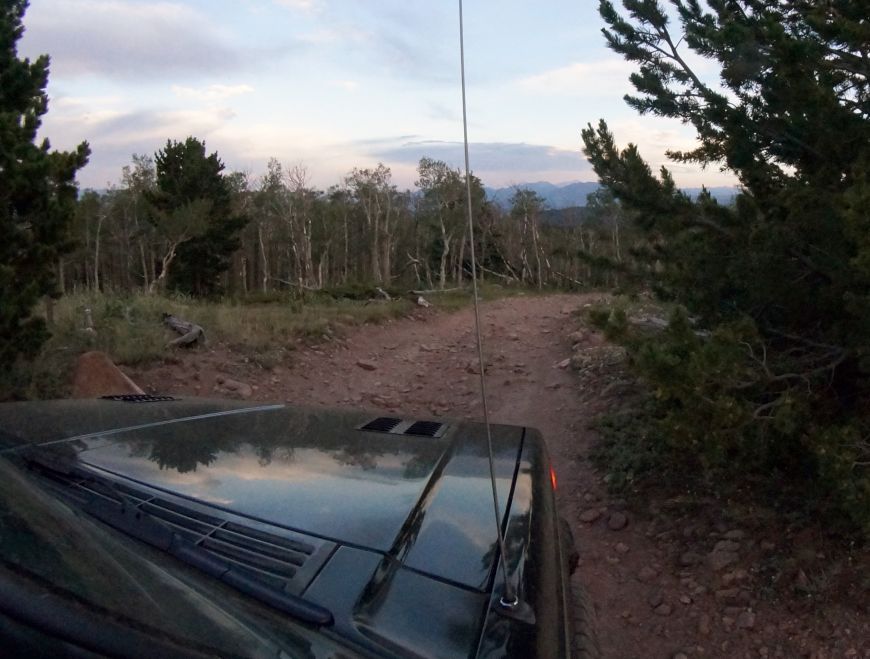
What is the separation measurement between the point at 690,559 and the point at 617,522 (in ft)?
2.24

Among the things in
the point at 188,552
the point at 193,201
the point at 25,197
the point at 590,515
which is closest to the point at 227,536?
the point at 188,552

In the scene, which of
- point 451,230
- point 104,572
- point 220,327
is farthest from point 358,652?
point 451,230

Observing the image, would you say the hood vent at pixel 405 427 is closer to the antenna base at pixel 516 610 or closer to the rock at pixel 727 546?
the antenna base at pixel 516 610

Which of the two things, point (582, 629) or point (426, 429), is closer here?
point (582, 629)

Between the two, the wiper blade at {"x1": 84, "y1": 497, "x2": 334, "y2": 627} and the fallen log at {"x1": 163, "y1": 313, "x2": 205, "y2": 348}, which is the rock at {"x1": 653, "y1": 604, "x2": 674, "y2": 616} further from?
the fallen log at {"x1": 163, "y1": 313, "x2": 205, "y2": 348}

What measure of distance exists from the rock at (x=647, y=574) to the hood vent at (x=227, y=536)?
2.95 meters

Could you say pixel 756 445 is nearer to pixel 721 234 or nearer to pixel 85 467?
pixel 721 234

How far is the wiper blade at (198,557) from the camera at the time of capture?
4.83ft

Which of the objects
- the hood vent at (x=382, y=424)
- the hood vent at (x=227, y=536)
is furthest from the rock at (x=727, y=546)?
the hood vent at (x=227, y=536)

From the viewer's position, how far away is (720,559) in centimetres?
412

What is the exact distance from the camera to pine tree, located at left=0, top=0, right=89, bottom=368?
6188 millimetres

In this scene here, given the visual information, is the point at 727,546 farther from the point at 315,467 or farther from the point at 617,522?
the point at 315,467

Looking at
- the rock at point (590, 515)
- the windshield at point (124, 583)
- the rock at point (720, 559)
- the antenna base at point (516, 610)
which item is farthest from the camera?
the rock at point (590, 515)

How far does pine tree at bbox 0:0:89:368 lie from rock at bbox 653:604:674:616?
5075mm
